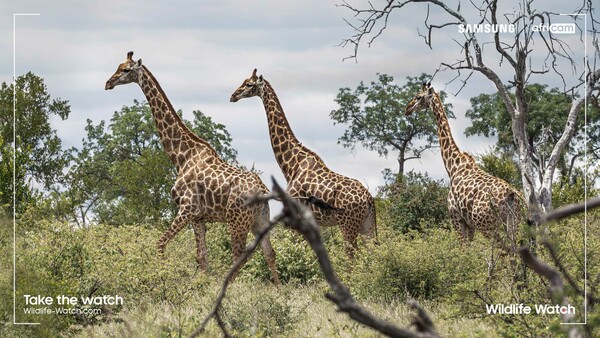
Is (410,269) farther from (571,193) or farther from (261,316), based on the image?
(571,193)

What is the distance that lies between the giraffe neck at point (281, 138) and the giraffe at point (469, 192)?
210cm

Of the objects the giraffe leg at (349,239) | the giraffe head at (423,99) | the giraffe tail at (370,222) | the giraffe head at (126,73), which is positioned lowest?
the giraffe leg at (349,239)

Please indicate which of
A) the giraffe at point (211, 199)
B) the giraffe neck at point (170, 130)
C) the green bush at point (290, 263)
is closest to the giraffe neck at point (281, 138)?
the giraffe at point (211, 199)

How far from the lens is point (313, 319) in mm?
10430

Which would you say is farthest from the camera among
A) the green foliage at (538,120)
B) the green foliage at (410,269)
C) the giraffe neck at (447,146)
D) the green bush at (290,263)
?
the green foliage at (538,120)

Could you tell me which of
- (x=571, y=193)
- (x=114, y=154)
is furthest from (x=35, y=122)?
(x=571, y=193)

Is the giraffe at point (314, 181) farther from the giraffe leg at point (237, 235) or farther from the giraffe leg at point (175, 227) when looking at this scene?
the giraffe leg at point (175, 227)

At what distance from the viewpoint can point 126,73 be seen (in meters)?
14.9

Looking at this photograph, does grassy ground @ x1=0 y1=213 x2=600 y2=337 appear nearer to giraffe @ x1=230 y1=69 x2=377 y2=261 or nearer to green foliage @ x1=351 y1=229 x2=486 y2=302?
green foliage @ x1=351 y1=229 x2=486 y2=302

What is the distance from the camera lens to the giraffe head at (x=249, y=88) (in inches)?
590

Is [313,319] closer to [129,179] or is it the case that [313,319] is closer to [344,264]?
[344,264]

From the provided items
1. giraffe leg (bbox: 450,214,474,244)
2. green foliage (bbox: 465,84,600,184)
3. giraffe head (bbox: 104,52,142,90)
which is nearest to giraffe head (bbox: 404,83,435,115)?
giraffe leg (bbox: 450,214,474,244)

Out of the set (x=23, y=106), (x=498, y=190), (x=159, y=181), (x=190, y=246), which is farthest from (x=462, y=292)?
(x=23, y=106)

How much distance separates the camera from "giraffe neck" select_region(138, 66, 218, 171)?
1462 centimetres
